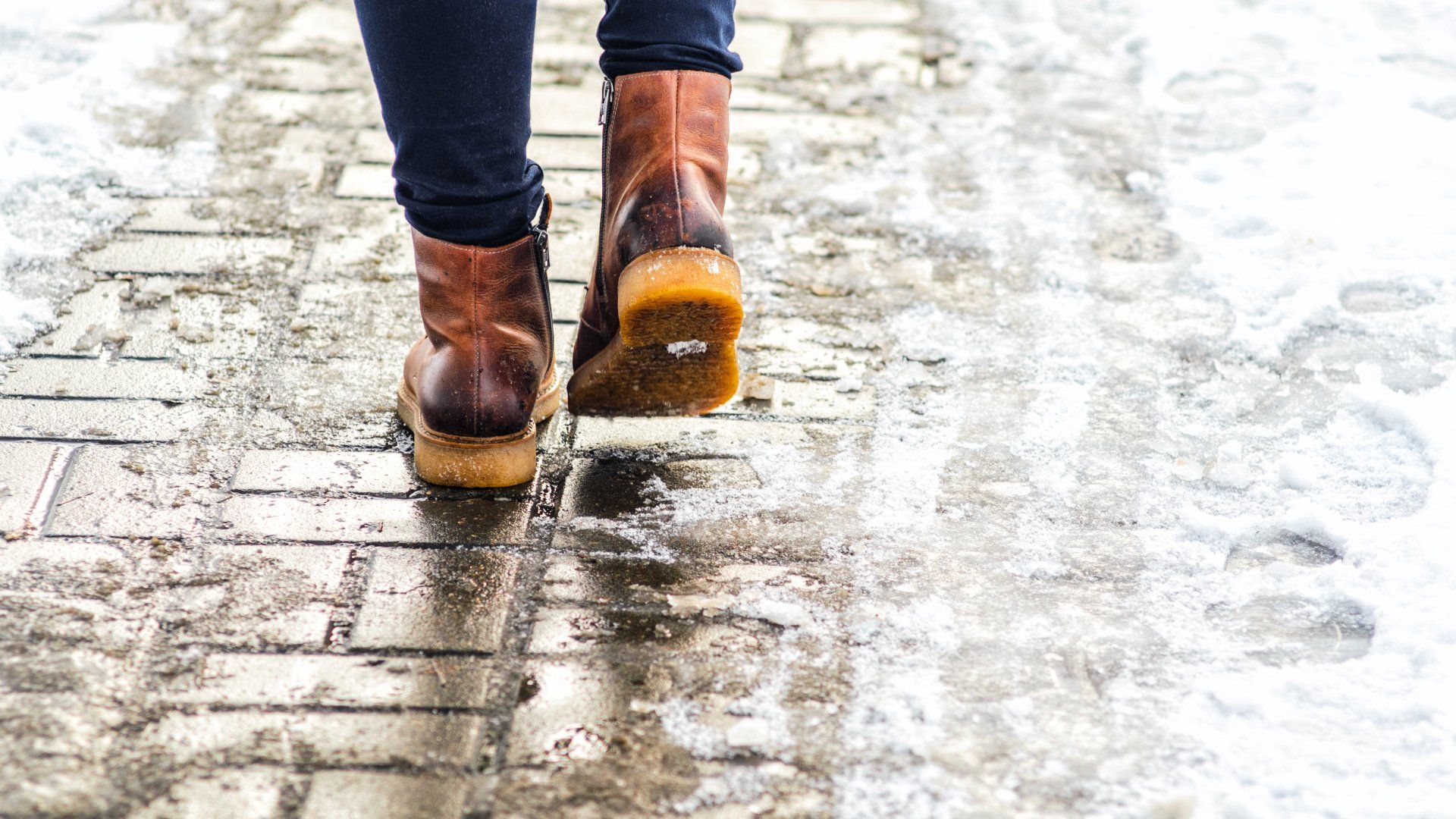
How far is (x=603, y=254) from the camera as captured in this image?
72.7 inches

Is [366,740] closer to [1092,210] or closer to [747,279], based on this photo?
[747,279]

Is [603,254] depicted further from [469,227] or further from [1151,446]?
[1151,446]

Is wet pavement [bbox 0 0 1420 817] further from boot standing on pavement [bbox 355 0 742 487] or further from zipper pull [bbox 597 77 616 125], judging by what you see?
zipper pull [bbox 597 77 616 125]

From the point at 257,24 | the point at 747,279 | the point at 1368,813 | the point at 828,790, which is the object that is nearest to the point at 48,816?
the point at 828,790

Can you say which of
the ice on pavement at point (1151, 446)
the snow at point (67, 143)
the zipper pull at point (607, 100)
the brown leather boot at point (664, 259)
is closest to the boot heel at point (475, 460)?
the brown leather boot at point (664, 259)

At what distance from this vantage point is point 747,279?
242 centimetres

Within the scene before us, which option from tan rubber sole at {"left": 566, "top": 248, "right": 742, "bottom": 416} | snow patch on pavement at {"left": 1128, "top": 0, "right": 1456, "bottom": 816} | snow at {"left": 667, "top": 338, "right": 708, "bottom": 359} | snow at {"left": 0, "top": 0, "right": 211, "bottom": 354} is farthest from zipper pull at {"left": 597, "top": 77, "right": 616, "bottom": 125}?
snow at {"left": 0, "top": 0, "right": 211, "bottom": 354}

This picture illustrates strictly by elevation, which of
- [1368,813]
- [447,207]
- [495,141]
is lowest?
[1368,813]

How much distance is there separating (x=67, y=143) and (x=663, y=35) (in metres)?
1.69

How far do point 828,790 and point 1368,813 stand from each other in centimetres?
56

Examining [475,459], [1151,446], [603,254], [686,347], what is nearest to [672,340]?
[686,347]

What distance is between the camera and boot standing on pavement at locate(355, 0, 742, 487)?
5.30 feet

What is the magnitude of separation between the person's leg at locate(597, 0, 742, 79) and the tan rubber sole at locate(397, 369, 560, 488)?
532 mm

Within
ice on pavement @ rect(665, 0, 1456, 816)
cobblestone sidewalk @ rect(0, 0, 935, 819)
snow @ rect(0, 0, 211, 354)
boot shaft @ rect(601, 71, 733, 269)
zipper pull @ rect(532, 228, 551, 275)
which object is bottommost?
snow @ rect(0, 0, 211, 354)
